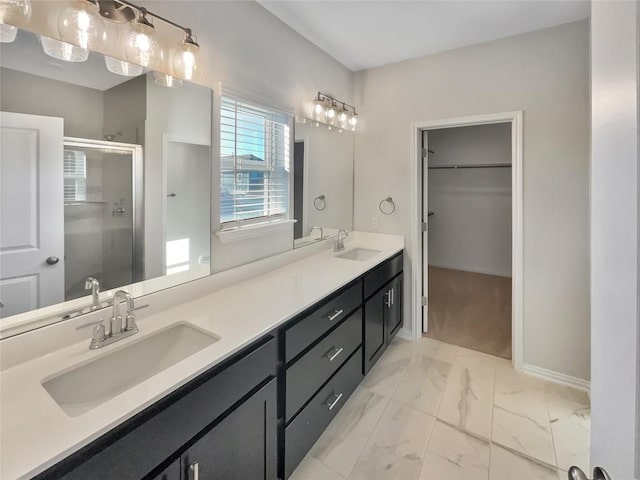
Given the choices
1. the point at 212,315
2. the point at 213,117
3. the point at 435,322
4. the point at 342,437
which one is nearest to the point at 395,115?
the point at 213,117

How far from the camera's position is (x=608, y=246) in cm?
52

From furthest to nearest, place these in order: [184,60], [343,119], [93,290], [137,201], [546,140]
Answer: [343,119] → [546,140] → [184,60] → [137,201] → [93,290]

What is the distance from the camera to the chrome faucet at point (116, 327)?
1.14m

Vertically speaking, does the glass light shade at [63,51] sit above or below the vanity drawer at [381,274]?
above

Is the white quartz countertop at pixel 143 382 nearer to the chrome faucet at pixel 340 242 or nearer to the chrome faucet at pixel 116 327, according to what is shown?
the chrome faucet at pixel 116 327

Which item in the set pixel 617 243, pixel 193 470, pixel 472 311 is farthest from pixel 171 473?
pixel 472 311

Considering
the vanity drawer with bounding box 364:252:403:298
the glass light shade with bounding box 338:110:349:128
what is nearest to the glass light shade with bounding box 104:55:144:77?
the vanity drawer with bounding box 364:252:403:298

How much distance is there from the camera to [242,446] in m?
1.15

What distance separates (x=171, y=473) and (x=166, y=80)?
1574 millimetres

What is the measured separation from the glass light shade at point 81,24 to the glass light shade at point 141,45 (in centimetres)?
11

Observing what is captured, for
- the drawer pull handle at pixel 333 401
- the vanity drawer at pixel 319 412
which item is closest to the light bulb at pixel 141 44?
the vanity drawer at pixel 319 412

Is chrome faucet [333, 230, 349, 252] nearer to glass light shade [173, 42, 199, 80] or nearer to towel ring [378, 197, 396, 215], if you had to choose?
towel ring [378, 197, 396, 215]

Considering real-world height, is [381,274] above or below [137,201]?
below

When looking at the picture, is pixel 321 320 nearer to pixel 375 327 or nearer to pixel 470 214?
pixel 375 327
